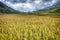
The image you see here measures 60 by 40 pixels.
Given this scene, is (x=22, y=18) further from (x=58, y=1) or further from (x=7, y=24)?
(x=58, y=1)

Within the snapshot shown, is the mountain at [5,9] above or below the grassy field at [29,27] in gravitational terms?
above

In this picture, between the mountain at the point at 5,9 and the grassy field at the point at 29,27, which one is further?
the mountain at the point at 5,9

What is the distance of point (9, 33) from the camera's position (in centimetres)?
359

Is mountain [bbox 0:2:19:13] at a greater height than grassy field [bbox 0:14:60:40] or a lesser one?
greater

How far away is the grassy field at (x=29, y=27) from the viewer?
356cm

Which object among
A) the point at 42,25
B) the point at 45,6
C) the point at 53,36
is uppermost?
the point at 45,6

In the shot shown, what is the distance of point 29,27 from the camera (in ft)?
12.0

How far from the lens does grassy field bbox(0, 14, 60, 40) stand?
11.7ft

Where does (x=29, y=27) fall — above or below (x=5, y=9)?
below

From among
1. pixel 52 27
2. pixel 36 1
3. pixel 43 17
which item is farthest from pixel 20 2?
pixel 52 27

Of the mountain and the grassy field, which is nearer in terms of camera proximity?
the grassy field

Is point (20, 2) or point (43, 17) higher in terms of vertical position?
point (20, 2)

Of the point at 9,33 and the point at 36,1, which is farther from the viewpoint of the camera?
the point at 36,1

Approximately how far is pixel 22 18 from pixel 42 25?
18.3 inches
